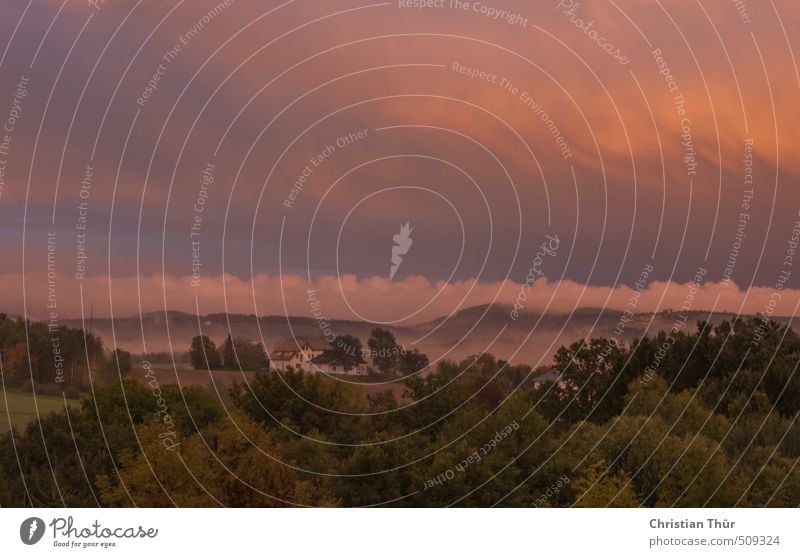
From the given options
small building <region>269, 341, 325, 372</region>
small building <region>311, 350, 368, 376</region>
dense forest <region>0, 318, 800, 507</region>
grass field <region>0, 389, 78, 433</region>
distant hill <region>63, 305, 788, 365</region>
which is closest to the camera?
A: dense forest <region>0, 318, 800, 507</region>

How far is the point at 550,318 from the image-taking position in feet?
197

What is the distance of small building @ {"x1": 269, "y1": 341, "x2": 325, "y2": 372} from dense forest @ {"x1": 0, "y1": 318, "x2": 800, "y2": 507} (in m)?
0.72

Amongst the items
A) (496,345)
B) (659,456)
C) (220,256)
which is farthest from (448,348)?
(659,456)

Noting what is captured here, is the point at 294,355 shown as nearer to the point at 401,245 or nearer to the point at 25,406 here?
the point at 401,245

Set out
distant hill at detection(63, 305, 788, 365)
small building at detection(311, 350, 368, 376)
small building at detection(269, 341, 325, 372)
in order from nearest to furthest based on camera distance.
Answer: distant hill at detection(63, 305, 788, 365)
small building at detection(311, 350, 368, 376)
small building at detection(269, 341, 325, 372)

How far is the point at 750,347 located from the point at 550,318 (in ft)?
35.2

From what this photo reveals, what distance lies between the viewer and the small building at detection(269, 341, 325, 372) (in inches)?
2312

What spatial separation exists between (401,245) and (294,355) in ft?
26.1
